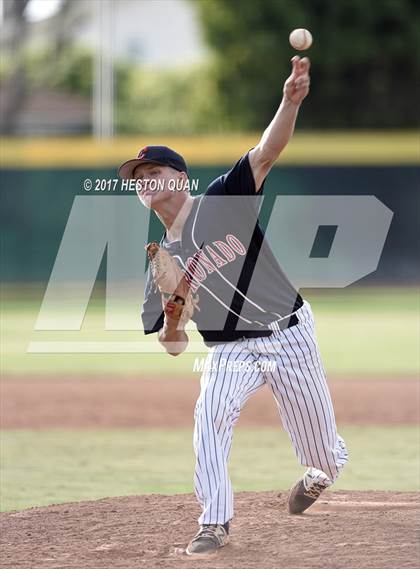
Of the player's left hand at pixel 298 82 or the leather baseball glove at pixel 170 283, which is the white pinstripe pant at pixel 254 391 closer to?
the leather baseball glove at pixel 170 283

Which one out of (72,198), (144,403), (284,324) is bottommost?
(72,198)

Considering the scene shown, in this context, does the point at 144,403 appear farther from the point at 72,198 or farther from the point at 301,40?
the point at 72,198

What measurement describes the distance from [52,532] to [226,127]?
24589 millimetres

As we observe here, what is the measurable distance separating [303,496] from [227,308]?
1.05 metres

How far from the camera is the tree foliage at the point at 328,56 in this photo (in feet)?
81.3

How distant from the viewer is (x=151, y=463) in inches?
274

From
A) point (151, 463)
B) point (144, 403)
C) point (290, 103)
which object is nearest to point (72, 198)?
point (144, 403)

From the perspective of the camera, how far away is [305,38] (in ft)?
14.4

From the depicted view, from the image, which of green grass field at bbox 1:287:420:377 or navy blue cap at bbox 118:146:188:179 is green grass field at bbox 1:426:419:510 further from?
green grass field at bbox 1:287:420:377

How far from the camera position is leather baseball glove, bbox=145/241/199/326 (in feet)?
14.6

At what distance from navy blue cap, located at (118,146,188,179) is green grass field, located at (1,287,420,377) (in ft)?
→ 18.9

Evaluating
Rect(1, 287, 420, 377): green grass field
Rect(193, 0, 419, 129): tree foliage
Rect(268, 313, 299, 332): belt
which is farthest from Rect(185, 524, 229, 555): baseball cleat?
Rect(193, 0, 419, 129): tree foliage

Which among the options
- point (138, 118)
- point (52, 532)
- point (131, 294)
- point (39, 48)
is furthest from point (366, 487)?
point (39, 48)

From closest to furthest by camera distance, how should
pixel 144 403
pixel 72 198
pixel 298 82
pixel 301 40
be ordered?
pixel 298 82 → pixel 301 40 → pixel 144 403 → pixel 72 198
